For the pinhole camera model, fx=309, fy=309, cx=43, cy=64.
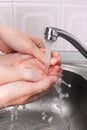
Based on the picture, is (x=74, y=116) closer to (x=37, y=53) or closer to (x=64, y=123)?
(x=64, y=123)

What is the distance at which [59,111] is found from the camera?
933 millimetres

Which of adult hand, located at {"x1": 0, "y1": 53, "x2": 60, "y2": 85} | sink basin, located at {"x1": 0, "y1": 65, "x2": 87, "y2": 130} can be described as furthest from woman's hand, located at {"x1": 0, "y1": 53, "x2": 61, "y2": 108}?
sink basin, located at {"x1": 0, "y1": 65, "x2": 87, "y2": 130}

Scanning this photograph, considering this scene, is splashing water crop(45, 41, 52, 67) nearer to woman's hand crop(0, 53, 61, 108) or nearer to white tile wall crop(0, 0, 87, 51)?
woman's hand crop(0, 53, 61, 108)

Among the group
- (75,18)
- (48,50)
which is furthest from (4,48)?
(75,18)

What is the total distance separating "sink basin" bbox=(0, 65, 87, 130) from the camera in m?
0.88

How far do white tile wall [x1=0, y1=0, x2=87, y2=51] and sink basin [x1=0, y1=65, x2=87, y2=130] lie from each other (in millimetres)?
139

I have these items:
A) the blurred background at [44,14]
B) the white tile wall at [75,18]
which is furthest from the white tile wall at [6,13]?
the white tile wall at [75,18]

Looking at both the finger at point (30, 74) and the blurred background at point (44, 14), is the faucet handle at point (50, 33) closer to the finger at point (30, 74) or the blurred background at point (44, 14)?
the finger at point (30, 74)

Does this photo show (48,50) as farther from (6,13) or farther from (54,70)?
(6,13)

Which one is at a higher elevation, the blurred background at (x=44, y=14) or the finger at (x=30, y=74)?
the blurred background at (x=44, y=14)

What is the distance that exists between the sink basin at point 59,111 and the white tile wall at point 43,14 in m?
0.14

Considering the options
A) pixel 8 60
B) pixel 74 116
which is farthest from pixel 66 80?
pixel 8 60

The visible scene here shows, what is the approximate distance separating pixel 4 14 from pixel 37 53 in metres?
0.25

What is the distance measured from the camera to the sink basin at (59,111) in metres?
0.88
